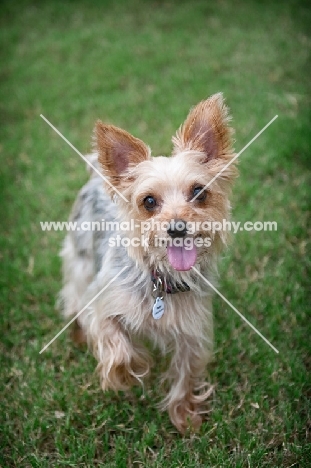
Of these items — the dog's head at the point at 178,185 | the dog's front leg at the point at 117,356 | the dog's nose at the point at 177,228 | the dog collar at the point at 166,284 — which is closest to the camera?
the dog's nose at the point at 177,228

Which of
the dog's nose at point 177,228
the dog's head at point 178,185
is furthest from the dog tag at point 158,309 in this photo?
the dog's nose at point 177,228

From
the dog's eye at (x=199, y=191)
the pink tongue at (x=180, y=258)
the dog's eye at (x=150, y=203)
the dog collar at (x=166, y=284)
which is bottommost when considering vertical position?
the dog collar at (x=166, y=284)

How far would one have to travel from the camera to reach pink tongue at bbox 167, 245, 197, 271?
8.20 ft

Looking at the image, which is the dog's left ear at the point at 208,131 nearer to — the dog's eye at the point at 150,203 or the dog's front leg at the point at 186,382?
the dog's eye at the point at 150,203

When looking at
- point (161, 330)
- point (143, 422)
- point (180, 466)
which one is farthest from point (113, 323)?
point (180, 466)

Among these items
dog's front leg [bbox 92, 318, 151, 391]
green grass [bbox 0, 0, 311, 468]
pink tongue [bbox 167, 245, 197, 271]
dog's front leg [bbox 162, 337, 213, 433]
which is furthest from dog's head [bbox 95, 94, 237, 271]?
green grass [bbox 0, 0, 311, 468]

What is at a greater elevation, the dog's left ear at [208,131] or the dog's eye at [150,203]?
the dog's left ear at [208,131]

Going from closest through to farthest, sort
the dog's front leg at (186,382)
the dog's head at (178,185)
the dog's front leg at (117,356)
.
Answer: the dog's head at (178,185), the dog's front leg at (117,356), the dog's front leg at (186,382)

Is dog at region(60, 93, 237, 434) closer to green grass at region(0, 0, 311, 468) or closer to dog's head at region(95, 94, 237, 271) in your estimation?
dog's head at region(95, 94, 237, 271)

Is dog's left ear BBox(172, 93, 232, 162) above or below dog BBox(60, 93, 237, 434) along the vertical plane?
above

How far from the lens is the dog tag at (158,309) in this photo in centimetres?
271

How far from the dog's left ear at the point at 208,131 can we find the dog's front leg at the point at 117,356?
107 centimetres

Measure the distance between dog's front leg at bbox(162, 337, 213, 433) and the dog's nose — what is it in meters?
0.82

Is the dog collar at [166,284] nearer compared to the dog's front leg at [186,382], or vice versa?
the dog collar at [166,284]
